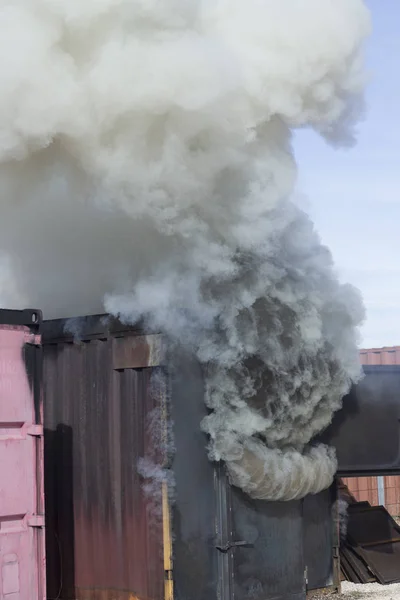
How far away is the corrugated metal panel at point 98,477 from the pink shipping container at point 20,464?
143 centimetres

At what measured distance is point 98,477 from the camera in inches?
330

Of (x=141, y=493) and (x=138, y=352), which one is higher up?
(x=138, y=352)

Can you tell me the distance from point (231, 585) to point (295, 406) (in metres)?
1.81

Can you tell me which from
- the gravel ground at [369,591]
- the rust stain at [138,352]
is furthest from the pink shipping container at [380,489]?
the rust stain at [138,352]

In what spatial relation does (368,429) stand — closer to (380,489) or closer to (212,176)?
(212,176)

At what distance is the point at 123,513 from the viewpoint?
26.8 ft

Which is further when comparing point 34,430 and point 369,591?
point 369,591

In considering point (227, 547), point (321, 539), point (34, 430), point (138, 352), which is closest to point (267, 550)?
point (227, 547)

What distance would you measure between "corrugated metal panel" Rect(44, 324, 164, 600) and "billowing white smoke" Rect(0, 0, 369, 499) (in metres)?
0.69

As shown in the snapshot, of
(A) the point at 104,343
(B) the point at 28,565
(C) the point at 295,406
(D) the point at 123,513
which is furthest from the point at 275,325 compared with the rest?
(B) the point at 28,565

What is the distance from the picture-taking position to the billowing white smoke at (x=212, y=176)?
24.1ft

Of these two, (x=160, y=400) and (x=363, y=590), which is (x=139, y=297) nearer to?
(x=160, y=400)

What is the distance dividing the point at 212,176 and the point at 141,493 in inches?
119

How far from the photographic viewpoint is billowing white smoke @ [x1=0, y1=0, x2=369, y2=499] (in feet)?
24.1
